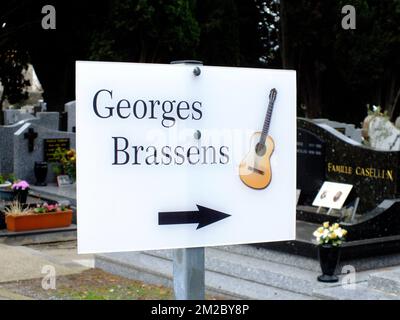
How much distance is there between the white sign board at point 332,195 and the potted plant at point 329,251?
204 centimetres

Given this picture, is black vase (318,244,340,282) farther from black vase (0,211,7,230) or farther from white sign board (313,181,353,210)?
black vase (0,211,7,230)

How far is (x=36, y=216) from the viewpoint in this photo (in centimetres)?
1124

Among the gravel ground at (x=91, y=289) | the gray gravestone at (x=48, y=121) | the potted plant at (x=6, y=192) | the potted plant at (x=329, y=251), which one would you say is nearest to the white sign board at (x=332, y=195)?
the potted plant at (x=329, y=251)

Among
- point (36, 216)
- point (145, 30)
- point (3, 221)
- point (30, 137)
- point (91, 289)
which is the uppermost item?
point (145, 30)

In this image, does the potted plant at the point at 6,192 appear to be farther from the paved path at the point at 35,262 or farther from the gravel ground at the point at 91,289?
the gravel ground at the point at 91,289

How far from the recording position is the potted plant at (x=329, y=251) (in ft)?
22.6

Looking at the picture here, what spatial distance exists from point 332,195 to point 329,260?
238 cm

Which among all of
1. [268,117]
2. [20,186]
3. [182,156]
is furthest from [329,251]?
[20,186]

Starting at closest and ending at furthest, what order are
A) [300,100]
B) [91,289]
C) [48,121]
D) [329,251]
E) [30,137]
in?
[329,251] → [91,289] → [30,137] → [48,121] → [300,100]

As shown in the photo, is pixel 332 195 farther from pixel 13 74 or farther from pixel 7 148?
pixel 13 74

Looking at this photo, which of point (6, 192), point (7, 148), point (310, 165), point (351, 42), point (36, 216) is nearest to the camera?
point (310, 165)

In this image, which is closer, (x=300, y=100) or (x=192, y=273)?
(x=192, y=273)

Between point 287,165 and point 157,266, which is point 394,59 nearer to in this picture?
point 157,266
